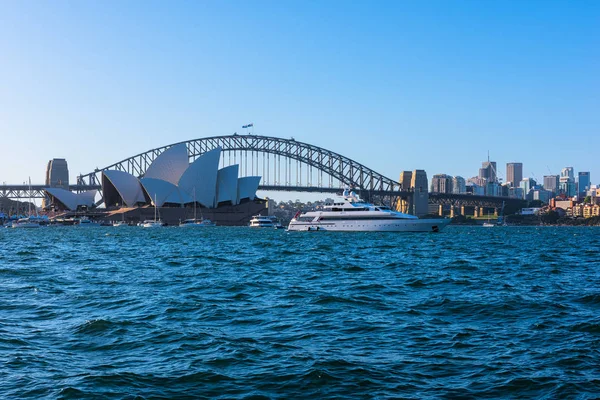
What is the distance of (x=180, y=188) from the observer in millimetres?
117688

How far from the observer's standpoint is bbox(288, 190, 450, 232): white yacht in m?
71.4

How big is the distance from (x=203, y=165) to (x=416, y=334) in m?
104

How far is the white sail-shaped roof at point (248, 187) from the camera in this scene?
126 meters

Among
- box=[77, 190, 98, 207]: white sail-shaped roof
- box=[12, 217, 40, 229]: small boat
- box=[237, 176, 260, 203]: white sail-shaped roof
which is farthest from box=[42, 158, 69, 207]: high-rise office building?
box=[237, 176, 260, 203]: white sail-shaped roof

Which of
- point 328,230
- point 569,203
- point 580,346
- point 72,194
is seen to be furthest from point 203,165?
point 569,203

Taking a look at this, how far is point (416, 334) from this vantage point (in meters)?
12.5

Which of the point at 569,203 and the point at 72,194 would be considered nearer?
the point at 72,194

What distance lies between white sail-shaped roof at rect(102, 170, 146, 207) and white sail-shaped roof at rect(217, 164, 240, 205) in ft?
44.9

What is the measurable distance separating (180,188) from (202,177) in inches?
173

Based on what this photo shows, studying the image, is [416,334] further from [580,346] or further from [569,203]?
[569,203]

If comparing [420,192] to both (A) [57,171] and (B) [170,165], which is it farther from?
(A) [57,171]

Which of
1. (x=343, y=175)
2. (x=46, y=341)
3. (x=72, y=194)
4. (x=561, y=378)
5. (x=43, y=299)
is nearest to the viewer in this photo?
(x=561, y=378)

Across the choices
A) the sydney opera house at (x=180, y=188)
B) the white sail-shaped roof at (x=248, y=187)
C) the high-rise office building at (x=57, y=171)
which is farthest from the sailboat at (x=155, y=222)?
Answer: the high-rise office building at (x=57, y=171)

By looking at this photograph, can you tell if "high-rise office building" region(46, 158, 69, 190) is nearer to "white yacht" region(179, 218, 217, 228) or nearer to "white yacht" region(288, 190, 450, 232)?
"white yacht" region(179, 218, 217, 228)
